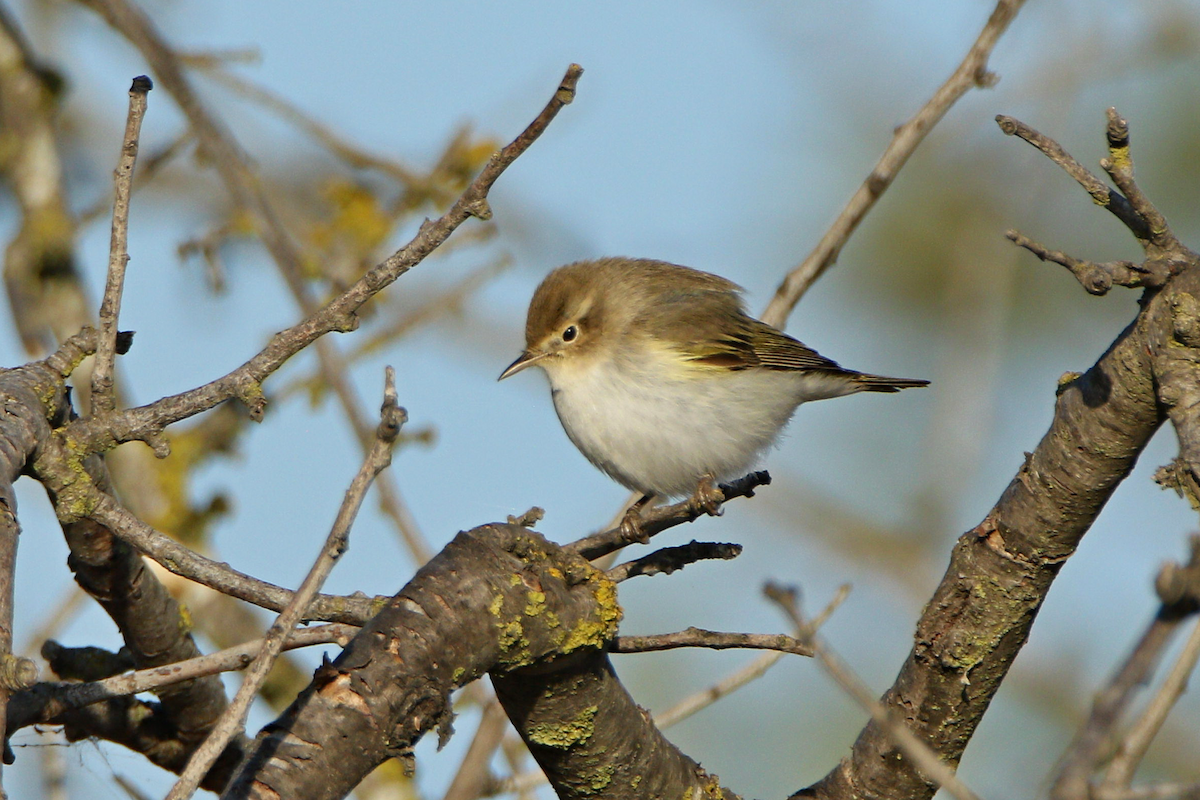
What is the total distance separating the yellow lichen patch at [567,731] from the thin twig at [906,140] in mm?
1847

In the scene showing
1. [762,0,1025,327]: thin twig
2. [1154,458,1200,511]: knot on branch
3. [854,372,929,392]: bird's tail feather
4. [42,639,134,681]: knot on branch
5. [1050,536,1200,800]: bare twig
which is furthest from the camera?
[854,372,929,392]: bird's tail feather

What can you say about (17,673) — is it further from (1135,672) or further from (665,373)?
(665,373)

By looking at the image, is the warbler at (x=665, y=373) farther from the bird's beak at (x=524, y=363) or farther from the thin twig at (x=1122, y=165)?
the thin twig at (x=1122, y=165)

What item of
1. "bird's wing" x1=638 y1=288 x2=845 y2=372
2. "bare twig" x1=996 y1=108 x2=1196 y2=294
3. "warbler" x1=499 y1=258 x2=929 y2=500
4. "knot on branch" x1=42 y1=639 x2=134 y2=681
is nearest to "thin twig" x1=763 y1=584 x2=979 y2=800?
"bare twig" x1=996 y1=108 x2=1196 y2=294

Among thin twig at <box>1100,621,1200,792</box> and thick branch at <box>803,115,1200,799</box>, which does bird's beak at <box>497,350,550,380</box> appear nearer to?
thick branch at <box>803,115,1200,799</box>

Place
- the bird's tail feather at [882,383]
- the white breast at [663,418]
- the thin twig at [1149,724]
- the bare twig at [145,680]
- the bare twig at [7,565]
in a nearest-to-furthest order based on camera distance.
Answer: the thin twig at [1149,724]
the bare twig at [7,565]
the bare twig at [145,680]
the white breast at [663,418]
the bird's tail feather at [882,383]

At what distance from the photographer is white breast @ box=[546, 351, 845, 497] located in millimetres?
4586

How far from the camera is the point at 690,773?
121 inches

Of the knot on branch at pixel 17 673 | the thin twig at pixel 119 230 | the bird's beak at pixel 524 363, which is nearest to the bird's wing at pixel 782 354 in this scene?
the bird's beak at pixel 524 363

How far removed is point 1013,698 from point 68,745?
7247mm

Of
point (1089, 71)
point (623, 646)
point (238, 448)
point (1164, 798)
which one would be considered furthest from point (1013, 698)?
point (1164, 798)

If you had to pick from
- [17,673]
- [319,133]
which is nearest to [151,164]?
[319,133]

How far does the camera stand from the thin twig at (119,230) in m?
2.30

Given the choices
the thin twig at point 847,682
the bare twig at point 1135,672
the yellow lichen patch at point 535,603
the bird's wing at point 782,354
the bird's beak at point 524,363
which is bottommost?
the bare twig at point 1135,672
